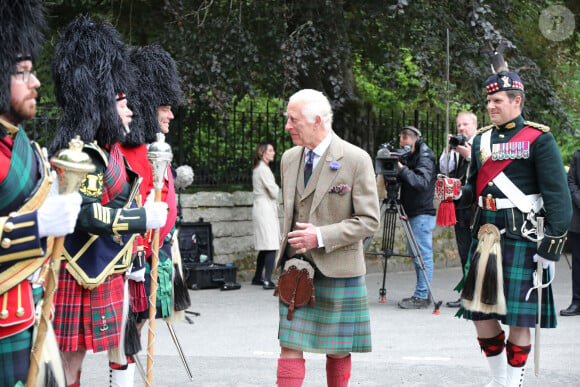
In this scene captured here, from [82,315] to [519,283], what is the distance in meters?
2.59

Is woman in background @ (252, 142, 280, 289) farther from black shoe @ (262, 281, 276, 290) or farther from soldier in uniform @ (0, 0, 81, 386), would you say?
soldier in uniform @ (0, 0, 81, 386)

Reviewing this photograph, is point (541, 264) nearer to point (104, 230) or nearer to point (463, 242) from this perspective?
point (104, 230)

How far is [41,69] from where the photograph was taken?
38.5 ft

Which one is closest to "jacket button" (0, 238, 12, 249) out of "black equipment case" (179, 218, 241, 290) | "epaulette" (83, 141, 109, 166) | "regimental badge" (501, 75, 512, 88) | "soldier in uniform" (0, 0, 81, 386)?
"soldier in uniform" (0, 0, 81, 386)

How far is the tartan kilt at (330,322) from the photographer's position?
4816mm

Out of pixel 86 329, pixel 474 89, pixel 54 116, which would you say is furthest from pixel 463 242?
pixel 86 329

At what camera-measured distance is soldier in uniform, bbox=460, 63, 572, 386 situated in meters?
5.34

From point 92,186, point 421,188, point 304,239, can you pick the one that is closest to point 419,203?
point 421,188

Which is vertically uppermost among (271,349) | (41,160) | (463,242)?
(41,160)

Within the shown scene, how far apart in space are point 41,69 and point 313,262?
7892 mm

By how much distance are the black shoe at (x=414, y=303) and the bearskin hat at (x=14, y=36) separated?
7020 millimetres

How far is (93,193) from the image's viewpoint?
4285 millimetres

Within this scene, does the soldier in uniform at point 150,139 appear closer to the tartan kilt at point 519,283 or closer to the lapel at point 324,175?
the lapel at point 324,175

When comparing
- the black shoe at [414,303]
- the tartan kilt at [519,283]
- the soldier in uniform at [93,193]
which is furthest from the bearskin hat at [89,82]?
the black shoe at [414,303]
